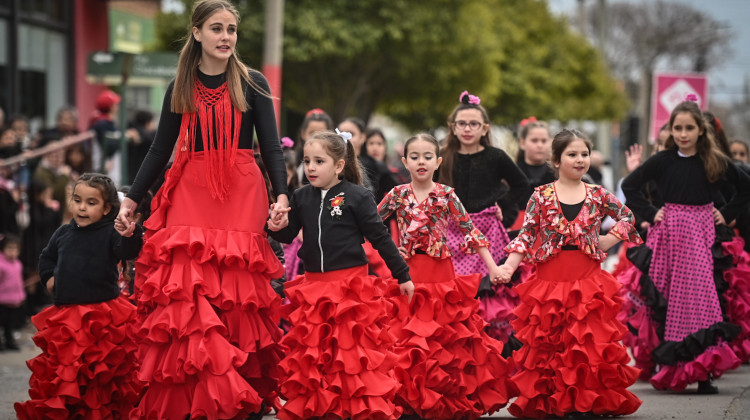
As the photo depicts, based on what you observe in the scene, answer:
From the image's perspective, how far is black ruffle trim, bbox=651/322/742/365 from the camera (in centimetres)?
837

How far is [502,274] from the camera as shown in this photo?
284 inches

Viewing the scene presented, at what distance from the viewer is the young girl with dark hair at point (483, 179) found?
335 inches

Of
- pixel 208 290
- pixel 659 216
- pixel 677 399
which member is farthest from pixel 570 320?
pixel 208 290

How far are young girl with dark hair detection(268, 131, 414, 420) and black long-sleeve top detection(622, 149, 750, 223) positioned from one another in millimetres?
2833

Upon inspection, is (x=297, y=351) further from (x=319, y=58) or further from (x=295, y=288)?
(x=319, y=58)

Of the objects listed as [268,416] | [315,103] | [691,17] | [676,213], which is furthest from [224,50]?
[691,17]

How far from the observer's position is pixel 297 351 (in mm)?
6309

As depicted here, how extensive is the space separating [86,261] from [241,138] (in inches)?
53.1

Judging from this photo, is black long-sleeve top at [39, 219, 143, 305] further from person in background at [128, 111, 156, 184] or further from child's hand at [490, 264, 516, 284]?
person in background at [128, 111, 156, 184]

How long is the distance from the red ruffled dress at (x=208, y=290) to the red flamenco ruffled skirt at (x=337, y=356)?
0.65 feet

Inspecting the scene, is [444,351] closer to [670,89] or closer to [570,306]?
[570,306]

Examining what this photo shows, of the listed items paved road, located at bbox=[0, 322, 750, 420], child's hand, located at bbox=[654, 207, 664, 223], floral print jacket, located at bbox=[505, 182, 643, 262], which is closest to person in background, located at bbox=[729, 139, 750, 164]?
paved road, located at bbox=[0, 322, 750, 420]

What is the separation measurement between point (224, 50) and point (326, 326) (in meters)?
1.67

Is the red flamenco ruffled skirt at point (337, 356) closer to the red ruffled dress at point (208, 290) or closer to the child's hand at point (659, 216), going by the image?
the red ruffled dress at point (208, 290)
